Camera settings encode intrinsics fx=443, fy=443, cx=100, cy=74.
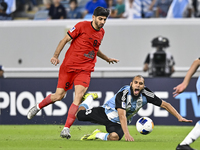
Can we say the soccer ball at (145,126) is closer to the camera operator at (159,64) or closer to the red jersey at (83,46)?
the red jersey at (83,46)

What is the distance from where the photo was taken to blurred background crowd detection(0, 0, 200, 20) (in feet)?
47.5

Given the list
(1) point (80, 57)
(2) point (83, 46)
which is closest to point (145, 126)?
(1) point (80, 57)

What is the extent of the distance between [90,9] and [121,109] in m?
8.09

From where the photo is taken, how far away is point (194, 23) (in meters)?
15.0

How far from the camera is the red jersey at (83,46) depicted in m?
8.25

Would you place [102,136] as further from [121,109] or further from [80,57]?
[80,57]

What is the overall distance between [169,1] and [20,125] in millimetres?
6200

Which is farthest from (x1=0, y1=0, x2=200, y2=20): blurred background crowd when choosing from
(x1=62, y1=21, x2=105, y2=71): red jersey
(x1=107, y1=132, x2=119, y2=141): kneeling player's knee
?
(x1=107, y1=132, x2=119, y2=141): kneeling player's knee

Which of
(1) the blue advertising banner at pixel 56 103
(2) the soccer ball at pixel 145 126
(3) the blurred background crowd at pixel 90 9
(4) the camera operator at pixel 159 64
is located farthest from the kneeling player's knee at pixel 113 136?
(3) the blurred background crowd at pixel 90 9

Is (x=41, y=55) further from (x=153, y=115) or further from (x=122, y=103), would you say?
(x=122, y=103)

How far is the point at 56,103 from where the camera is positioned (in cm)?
1245

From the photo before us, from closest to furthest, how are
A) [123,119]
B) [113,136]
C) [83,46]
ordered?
[123,119], [113,136], [83,46]

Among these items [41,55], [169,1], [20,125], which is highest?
[169,1]

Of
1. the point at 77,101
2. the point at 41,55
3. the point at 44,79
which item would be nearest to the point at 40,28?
the point at 41,55
